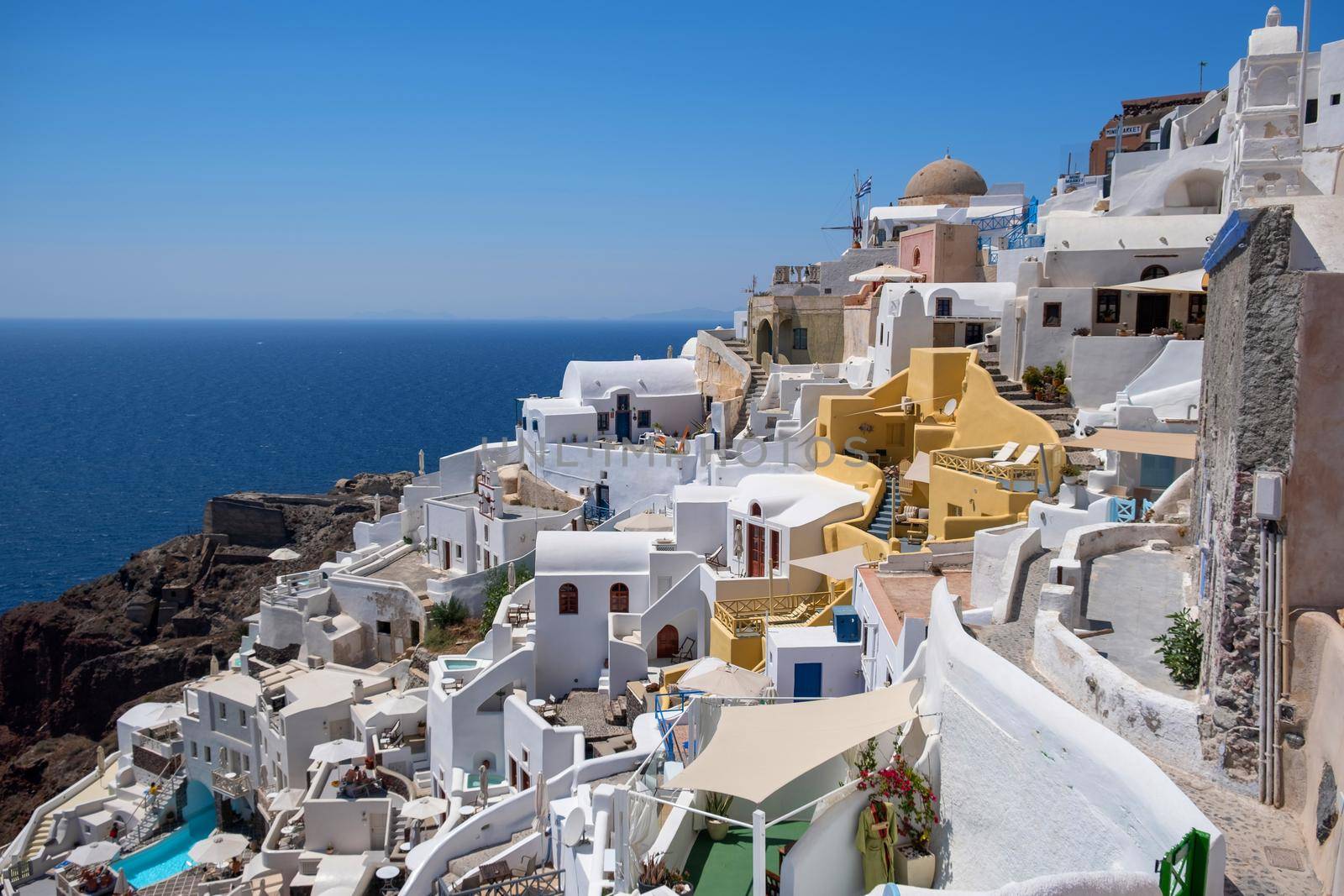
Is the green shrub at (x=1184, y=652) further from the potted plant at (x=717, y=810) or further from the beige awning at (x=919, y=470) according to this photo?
the beige awning at (x=919, y=470)

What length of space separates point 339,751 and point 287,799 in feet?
7.10

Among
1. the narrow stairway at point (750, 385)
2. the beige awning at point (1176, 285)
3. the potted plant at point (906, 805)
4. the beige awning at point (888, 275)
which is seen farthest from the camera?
the beige awning at point (888, 275)

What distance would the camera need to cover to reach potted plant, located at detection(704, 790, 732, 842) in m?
12.0

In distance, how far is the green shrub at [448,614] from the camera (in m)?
31.7

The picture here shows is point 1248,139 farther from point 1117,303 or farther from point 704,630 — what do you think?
point 704,630

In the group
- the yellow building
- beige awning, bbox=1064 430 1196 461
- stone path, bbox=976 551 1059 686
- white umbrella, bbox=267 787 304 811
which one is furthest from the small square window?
white umbrella, bbox=267 787 304 811

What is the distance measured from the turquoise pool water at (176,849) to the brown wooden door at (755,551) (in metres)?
17.2

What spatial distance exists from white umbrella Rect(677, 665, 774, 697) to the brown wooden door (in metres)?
5.45

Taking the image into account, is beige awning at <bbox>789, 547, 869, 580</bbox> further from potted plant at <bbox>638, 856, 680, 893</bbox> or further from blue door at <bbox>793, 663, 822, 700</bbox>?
potted plant at <bbox>638, 856, 680, 893</bbox>

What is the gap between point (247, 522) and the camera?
52.6 meters

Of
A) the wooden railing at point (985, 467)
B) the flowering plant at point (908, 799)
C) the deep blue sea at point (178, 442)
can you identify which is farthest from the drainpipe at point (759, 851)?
the deep blue sea at point (178, 442)

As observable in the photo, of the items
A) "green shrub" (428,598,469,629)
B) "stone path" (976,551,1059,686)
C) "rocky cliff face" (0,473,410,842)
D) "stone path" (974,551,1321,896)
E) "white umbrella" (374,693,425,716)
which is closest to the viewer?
"stone path" (974,551,1321,896)

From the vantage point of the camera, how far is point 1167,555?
13742 mm

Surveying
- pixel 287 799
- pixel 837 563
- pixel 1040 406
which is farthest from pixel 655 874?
pixel 287 799
